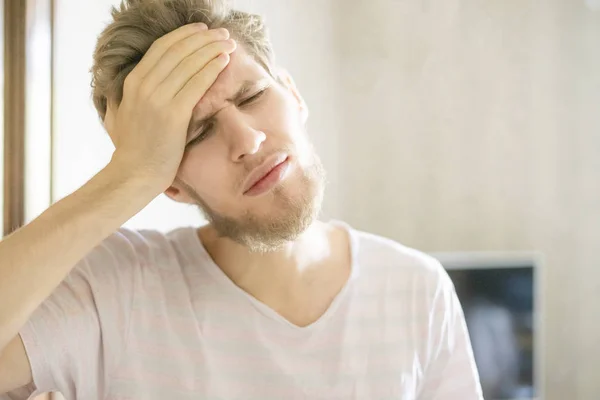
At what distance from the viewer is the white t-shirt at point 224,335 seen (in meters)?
0.83

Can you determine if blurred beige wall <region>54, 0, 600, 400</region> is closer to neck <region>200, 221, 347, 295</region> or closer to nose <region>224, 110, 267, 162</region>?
neck <region>200, 221, 347, 295</region>

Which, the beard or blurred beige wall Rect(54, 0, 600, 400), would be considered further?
blurred beige wall Rect(54, 0, 600, 400)

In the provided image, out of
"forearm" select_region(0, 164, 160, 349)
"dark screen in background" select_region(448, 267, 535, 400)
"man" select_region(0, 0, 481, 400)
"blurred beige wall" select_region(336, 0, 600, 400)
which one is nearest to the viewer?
"forearm" select_region(0, 164, 160, 349)

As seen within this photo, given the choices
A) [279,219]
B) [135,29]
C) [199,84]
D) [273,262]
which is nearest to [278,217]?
[279,219]

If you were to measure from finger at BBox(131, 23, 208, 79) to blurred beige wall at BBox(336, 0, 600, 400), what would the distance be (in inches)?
62.7

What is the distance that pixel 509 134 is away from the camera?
7.64ft

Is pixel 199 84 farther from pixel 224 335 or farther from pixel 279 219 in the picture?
pixel 224 335

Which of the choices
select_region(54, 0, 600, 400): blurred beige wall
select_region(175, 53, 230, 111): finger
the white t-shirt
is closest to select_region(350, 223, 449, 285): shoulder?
the white t-shirt

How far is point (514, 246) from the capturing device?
233 centimetres

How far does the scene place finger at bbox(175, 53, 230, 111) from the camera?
Result: 81 cm

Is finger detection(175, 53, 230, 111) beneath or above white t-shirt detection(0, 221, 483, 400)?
above

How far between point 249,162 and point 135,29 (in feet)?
0.88

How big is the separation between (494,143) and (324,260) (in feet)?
5.03

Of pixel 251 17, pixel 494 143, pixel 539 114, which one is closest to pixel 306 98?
pixel 494 143
